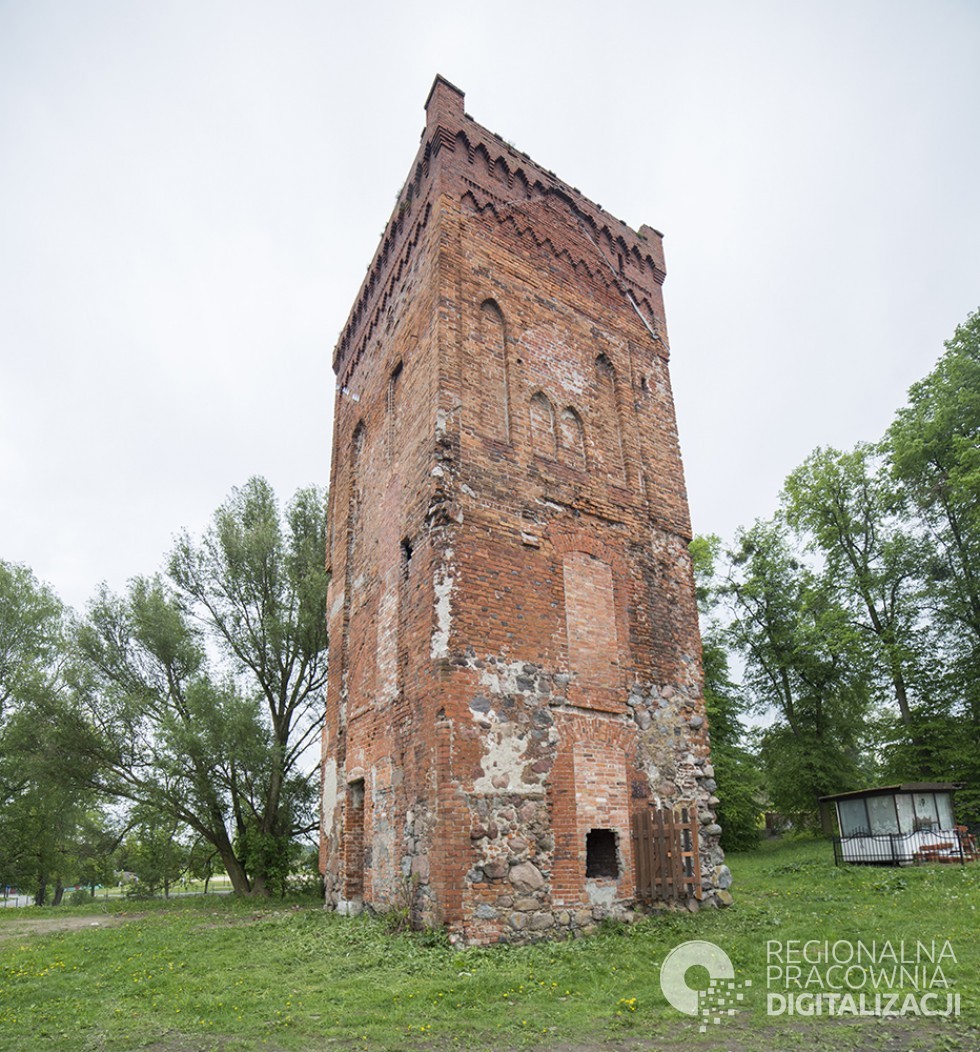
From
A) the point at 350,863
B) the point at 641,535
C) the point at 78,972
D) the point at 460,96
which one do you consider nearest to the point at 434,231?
the point at 460,96

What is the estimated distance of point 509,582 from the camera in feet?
32.1

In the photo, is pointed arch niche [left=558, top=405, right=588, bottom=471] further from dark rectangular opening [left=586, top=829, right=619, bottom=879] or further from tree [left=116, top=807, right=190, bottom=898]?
tree [left=116, top=807, right=190, bottom=898]

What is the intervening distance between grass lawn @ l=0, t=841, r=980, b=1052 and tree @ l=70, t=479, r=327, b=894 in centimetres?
570

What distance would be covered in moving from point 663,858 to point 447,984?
382 cm

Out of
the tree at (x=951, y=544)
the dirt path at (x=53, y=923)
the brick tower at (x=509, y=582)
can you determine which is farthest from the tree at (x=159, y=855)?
the tree at (x=951, y=544)

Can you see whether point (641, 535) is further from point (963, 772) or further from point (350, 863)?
point (963, 772)

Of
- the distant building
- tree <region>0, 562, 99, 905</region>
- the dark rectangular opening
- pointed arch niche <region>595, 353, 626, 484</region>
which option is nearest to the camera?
the dark rectangular opening

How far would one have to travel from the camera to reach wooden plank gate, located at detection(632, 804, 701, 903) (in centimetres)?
918

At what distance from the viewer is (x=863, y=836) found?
15.5m

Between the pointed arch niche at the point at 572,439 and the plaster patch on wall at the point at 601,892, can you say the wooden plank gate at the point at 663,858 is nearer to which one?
the plaster patch on wall at the point at 601,892

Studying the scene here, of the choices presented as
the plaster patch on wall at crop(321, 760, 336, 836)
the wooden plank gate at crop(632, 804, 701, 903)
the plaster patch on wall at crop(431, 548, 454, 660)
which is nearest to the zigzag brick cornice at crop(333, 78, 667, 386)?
the plaster patch on wall at crop(431, 548, 454, 660)

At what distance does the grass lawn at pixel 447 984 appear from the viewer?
17.1 feet

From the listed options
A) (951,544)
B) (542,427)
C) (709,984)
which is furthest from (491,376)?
(951,544)

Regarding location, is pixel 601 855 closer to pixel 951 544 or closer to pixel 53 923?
pixel 53 923
